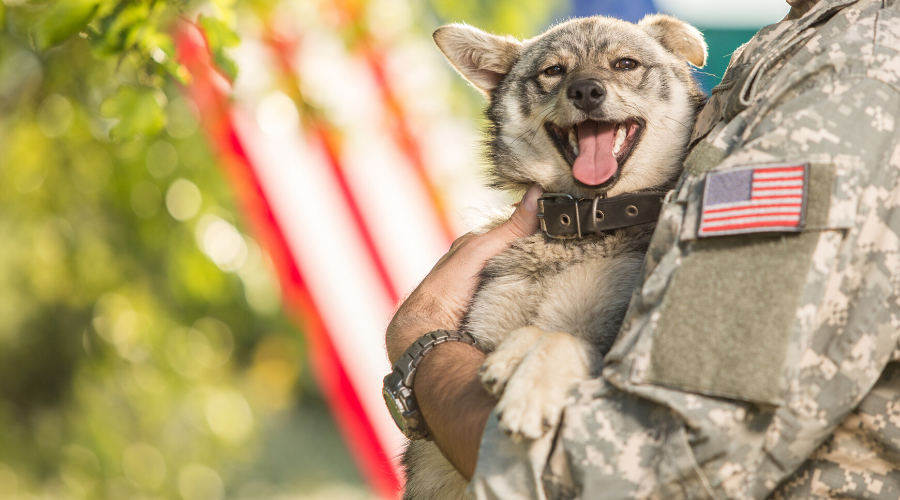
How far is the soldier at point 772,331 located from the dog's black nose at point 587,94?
1109 millimetres

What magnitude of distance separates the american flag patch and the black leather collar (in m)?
0.82

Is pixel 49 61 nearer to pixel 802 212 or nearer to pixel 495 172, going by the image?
pixel 495 172

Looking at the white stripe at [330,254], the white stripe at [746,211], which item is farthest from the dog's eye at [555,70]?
the white stripe at [330,254]

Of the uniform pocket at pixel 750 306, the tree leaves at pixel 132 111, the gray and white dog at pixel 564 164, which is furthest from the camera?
the tree leaves at pixel 132 111

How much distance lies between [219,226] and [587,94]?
2748mm

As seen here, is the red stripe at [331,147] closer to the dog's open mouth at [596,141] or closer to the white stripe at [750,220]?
the dog's open mouth at [596,141]

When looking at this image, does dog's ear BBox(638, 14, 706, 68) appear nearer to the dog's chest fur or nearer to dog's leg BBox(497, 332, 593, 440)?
the dog's chest fur

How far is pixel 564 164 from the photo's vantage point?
2.69 meters

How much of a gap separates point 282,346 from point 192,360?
161 centimetres

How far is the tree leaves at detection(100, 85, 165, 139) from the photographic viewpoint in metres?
2.37

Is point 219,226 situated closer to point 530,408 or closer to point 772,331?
point 530,408

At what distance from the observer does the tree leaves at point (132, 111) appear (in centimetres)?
237

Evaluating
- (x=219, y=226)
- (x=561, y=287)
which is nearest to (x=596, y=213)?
(x=561, y=287)

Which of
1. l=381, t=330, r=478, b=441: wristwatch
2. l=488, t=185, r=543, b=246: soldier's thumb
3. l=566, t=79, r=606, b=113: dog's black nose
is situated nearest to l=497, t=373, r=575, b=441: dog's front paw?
l=381, t=330, r=478, b=441: wristwatch
